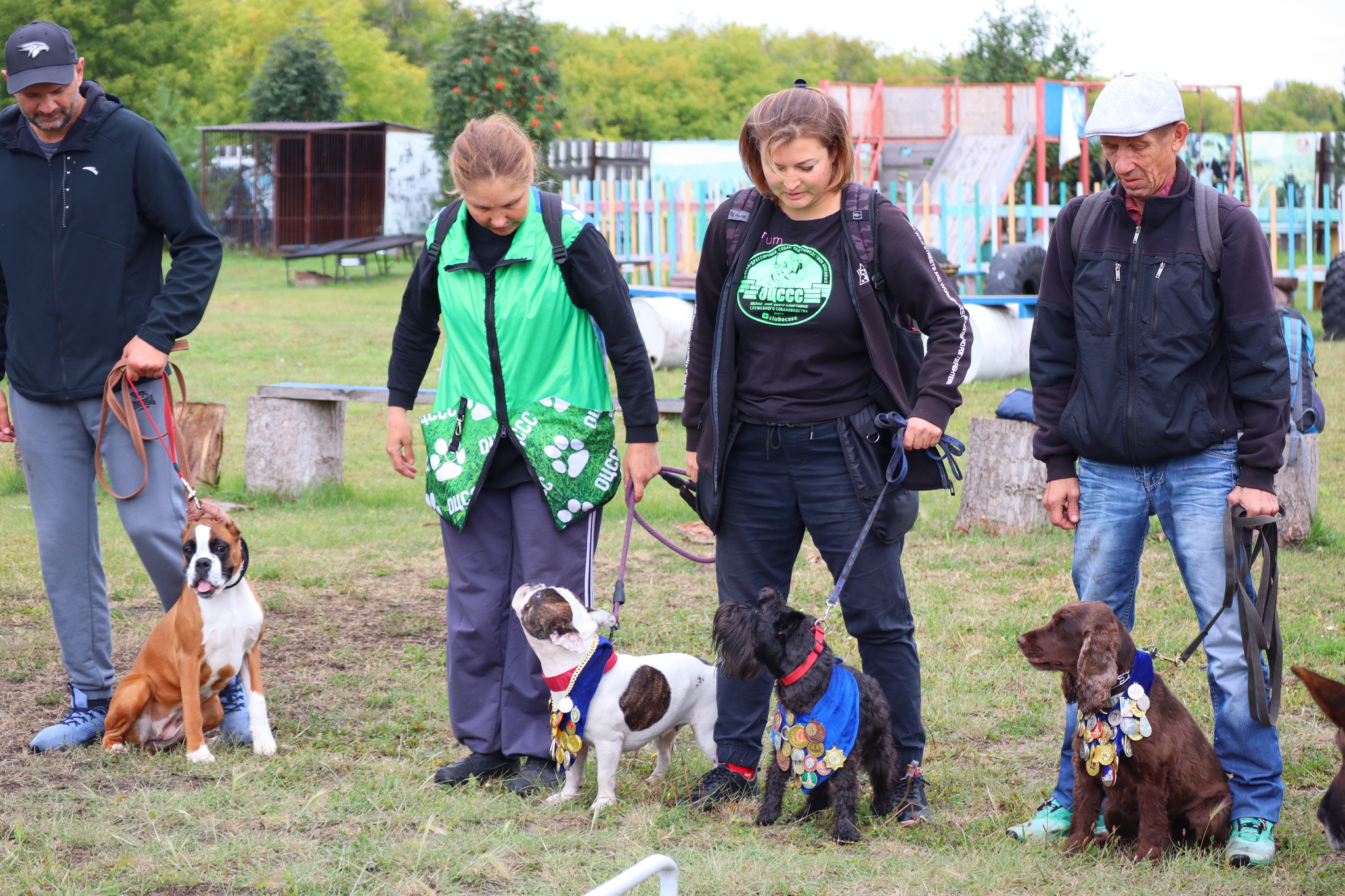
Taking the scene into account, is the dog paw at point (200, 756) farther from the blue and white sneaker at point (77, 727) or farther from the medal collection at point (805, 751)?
the medal collection at point (805, 751)

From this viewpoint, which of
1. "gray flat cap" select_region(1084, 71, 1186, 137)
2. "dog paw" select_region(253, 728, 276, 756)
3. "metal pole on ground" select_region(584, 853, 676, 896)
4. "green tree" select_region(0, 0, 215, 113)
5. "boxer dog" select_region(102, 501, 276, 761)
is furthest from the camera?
"green tree" select_region(0, 0, 215, 113)

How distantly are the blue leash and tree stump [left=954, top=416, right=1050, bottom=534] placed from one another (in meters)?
3.82

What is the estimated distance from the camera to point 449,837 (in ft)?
11.0

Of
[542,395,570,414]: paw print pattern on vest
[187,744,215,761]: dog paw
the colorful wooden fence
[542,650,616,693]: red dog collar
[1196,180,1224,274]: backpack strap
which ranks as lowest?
[187,744,215,761]: dog paw

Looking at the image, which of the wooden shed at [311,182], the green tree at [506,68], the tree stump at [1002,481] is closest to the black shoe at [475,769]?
the tree stump at [1002,481]

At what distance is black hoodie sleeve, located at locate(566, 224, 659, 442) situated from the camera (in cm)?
361

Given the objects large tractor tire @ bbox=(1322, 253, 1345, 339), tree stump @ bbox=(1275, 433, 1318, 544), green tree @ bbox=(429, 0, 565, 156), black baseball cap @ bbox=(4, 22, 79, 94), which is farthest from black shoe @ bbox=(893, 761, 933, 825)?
green tree @ bbox=(429, 0, 565, 156)

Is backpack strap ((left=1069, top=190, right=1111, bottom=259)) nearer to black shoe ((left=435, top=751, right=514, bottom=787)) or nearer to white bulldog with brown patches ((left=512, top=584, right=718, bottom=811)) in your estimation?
white bulldog with brown patches ((left=512, top=584, right=718, bottom=811))

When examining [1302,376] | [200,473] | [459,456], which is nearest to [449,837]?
[459,456]

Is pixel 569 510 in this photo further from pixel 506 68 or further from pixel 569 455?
pixel 506 68

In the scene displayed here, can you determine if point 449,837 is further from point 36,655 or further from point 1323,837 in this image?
point 36,655

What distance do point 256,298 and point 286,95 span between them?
48.7ft

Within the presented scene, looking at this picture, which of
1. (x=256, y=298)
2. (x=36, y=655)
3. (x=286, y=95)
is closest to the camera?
(x=36, y=655)

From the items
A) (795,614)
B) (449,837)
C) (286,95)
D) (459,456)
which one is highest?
(286,95)
